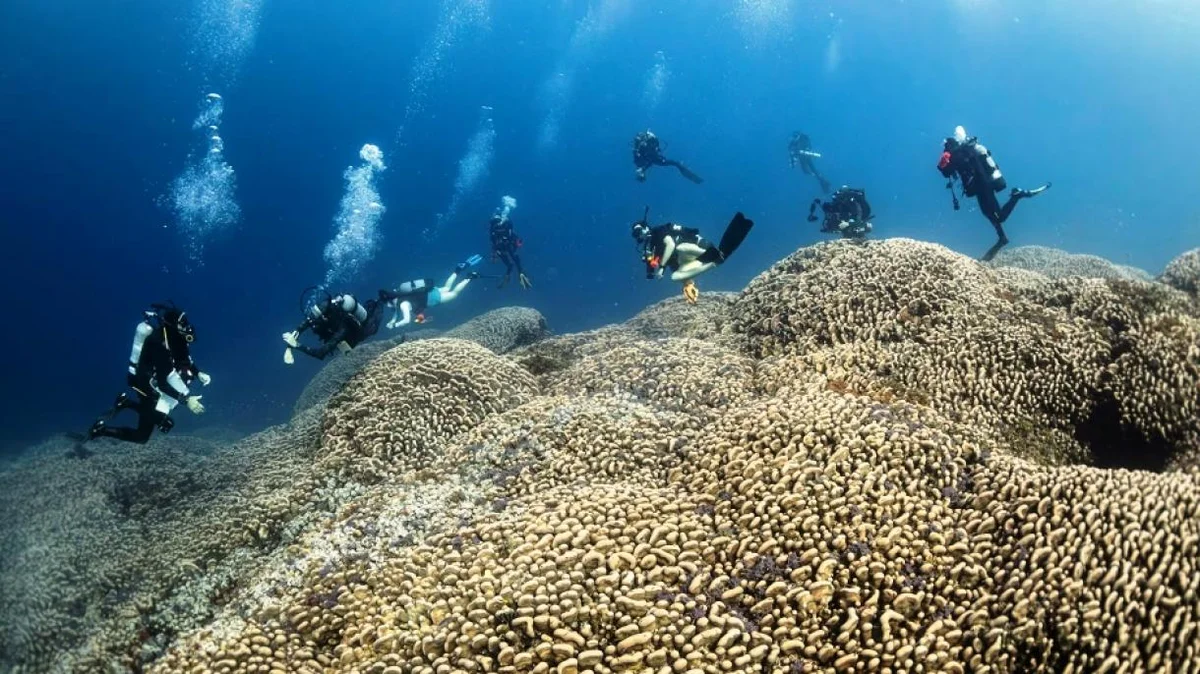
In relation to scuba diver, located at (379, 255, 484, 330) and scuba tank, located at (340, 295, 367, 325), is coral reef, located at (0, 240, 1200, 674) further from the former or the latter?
scuba diver, located at (379, 255, 484, 330)

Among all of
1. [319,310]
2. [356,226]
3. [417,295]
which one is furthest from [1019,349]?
[356,226]

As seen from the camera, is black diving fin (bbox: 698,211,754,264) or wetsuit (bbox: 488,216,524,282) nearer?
black diving fin (bbox: 698,211,754,264)

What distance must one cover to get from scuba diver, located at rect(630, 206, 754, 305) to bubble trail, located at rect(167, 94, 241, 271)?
214ft

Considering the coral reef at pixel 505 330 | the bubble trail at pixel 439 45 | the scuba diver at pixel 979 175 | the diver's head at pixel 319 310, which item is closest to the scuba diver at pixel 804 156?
the scuba diver at pixel 979 175

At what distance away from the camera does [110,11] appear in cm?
6150

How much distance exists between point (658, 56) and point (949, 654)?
135365mm

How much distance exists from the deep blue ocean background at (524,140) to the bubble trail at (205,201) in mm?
1836

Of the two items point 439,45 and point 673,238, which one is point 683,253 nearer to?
point 673,238

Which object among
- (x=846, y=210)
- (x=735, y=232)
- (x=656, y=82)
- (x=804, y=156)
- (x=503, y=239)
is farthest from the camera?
(x=656, y=82)

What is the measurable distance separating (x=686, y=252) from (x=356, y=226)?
63852 mm

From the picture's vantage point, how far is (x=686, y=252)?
7.52 meters

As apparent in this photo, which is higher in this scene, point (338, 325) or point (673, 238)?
point (338, 325)

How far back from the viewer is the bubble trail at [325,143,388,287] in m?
40.3

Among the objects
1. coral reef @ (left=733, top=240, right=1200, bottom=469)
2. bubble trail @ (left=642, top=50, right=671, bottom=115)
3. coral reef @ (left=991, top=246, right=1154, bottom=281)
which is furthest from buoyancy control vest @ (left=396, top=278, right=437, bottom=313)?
bubble trail @ (left=642, top=50, right=671, bottom=115)
